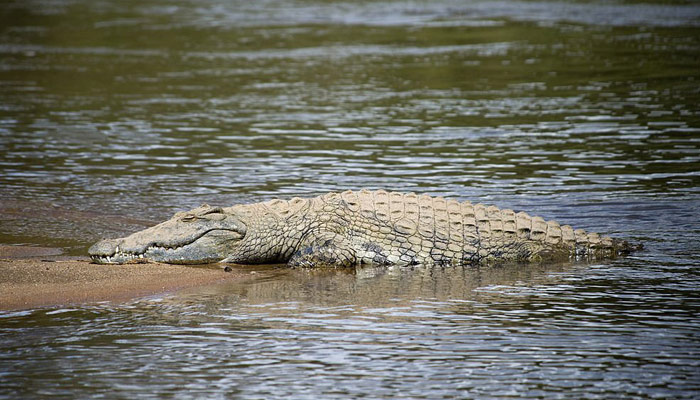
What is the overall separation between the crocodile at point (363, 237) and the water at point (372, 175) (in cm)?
28

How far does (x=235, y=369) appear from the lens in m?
6.00

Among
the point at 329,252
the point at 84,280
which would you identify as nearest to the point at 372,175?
the point at 329,252

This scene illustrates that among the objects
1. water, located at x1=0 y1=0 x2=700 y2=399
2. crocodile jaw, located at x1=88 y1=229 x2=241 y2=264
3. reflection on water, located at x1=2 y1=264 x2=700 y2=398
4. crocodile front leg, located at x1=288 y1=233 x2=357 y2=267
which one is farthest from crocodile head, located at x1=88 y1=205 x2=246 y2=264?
reflection on water, located at x1=2 y1=264 x2=700 y2=398

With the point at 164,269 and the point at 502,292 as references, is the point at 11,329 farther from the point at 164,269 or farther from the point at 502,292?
the point at 502,292

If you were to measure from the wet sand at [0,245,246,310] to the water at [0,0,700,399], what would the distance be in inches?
11.4

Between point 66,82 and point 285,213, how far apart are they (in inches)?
527

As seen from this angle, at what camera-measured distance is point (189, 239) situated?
29.4 ft

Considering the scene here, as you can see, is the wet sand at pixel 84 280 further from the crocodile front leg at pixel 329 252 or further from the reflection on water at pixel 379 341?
the crocodile front leg at pixel 329 252

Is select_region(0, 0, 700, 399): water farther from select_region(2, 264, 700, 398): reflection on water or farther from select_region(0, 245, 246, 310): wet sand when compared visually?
select_region(0, 245, 246, 310): wet sand

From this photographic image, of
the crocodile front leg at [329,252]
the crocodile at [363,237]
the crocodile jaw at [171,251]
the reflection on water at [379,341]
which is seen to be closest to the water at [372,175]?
the reflection on water at [379,341]

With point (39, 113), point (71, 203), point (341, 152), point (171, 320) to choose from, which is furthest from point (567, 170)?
point (39, 113)

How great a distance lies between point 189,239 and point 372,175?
430 cm

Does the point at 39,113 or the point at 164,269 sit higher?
the point at 39,113

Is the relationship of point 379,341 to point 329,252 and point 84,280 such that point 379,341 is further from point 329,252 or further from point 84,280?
point 84,280
